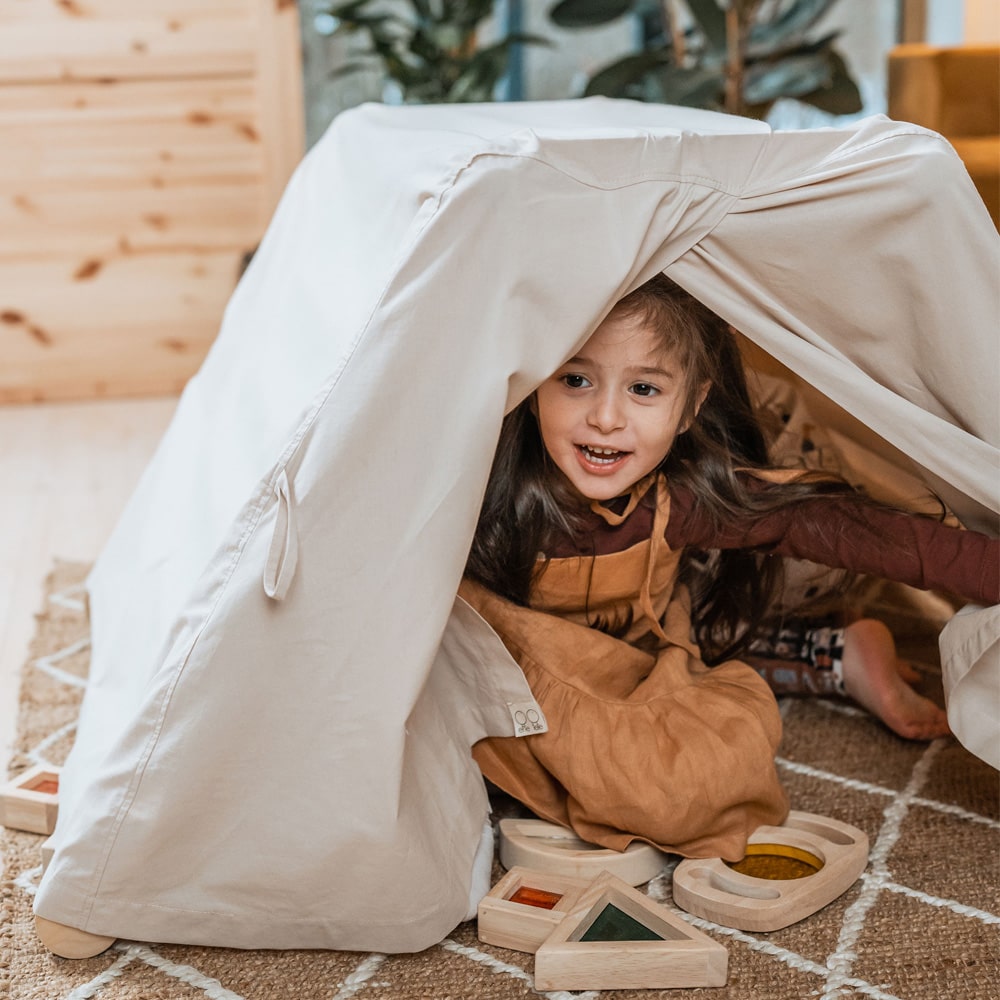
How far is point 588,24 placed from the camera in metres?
2.47

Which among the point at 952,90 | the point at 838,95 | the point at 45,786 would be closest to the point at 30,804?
the point at 45,786

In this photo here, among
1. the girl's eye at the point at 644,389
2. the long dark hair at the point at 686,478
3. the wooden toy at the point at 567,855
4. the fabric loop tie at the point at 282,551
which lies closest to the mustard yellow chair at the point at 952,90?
the long dark hair at the point at 686,478

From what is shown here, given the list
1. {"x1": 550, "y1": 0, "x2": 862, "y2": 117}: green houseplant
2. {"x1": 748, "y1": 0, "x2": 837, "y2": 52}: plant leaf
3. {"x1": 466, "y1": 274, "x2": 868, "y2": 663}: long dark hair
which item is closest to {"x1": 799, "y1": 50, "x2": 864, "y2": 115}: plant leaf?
{"x1": 550, "y1": 0, "x2": 862, "y2": 117}: green houseplant

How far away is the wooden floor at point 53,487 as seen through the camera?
1713 mm

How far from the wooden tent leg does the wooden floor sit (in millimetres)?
341

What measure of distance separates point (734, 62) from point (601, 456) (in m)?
1.53

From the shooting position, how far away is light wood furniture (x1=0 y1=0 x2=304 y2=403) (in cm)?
270

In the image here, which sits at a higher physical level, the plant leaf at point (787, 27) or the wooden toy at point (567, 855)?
the plant leaf at point (787, 27)

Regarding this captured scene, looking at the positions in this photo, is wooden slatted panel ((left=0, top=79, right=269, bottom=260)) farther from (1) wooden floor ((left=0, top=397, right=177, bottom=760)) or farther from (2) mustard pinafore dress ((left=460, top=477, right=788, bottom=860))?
(2) mustard pinafore dress ((left=460, top=477, right=788, bottom=860))

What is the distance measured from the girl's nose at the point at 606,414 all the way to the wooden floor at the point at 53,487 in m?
0.72

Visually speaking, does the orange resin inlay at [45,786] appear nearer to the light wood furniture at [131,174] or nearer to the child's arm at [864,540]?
the child's arm at [864,540]

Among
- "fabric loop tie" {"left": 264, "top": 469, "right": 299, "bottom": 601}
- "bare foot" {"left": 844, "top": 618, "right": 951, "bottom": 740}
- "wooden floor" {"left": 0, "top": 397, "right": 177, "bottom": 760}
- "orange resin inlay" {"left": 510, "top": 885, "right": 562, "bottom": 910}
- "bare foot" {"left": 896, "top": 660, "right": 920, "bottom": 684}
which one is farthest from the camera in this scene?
"wooden floor" {"left": 0, "top": 397, "right": 177, "bottom": 760}

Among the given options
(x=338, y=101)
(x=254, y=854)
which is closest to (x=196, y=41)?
(x=338, y=101)

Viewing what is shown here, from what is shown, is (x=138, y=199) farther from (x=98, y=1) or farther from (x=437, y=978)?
(x=437, y=978)
